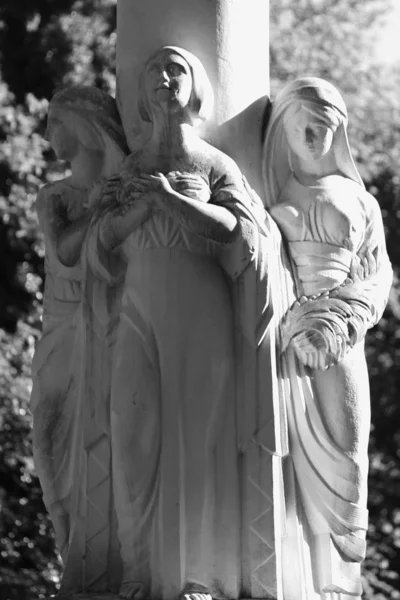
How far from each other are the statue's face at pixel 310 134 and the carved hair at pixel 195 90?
1.68 feet

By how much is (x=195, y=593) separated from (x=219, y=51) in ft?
10.2

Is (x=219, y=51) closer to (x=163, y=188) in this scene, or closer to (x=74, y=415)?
(x=163, y=188)

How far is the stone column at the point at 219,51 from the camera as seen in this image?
1085 centimetres

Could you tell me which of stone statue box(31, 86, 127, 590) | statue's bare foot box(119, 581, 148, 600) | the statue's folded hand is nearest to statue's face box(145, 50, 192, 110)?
the statue's folded hand

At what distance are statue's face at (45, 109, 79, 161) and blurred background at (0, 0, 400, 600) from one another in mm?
7971

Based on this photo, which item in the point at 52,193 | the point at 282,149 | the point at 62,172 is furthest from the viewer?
the point at 62,172

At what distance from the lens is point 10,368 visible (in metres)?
19.1

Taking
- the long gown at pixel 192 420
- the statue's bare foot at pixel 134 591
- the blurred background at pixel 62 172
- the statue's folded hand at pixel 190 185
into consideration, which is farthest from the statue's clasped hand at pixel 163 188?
the blurred background at pixel 62 172

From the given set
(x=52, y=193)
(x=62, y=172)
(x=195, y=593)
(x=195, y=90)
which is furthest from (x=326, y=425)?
(x=62, y=172)

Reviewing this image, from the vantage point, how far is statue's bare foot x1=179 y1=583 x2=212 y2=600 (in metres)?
9.98

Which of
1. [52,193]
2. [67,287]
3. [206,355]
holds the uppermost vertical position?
[52,193]

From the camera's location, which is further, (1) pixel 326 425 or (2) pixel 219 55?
(2) pixel 219 55

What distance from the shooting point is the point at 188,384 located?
10.3 meters

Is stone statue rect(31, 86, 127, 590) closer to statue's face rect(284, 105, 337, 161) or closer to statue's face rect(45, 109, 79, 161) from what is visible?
statue's face rect(45, 109, 79, 161)
